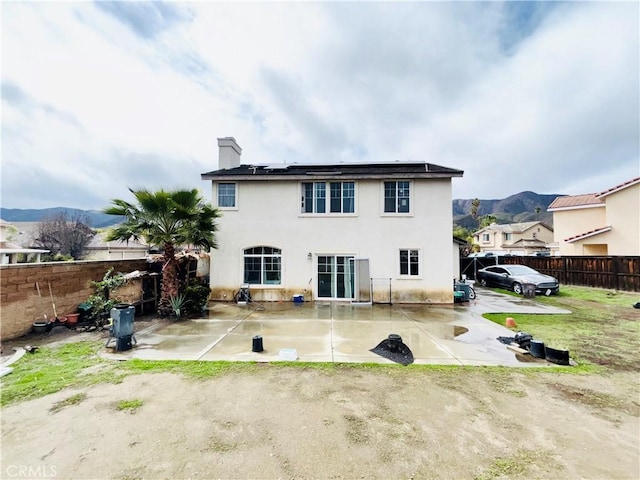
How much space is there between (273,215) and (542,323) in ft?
37.7

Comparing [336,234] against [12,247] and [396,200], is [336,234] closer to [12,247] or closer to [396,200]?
[396,200]

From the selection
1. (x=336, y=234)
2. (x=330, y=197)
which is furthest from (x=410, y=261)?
(x=330, y=197)

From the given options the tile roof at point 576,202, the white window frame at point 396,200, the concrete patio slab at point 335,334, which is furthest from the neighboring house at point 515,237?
the concrete patio slab at point 335,334

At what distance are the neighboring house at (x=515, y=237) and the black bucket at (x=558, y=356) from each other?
44219 millimetres

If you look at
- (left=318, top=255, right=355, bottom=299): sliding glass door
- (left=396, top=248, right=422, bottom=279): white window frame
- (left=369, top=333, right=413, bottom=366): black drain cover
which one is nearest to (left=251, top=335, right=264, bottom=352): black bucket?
(left=369, top=333, right=413, bottom=366): black drain cover

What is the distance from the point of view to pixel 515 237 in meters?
47.1

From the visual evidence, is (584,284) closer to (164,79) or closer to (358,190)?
(358,190)

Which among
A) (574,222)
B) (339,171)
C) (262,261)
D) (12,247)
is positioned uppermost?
(339,171)

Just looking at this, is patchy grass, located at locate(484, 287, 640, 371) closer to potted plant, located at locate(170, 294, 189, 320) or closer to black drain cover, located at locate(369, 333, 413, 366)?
black drain cover, located at locate(369, 333, 413, 366)

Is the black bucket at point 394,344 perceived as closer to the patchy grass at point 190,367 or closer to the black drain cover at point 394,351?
the black drain cover at point 394,351

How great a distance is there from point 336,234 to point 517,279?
11.2 m

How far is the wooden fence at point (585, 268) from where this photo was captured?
50.6 feet

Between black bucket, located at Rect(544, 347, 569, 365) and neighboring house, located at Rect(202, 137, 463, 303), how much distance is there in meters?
6.49

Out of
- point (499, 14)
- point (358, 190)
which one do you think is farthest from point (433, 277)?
point (499, 14)
